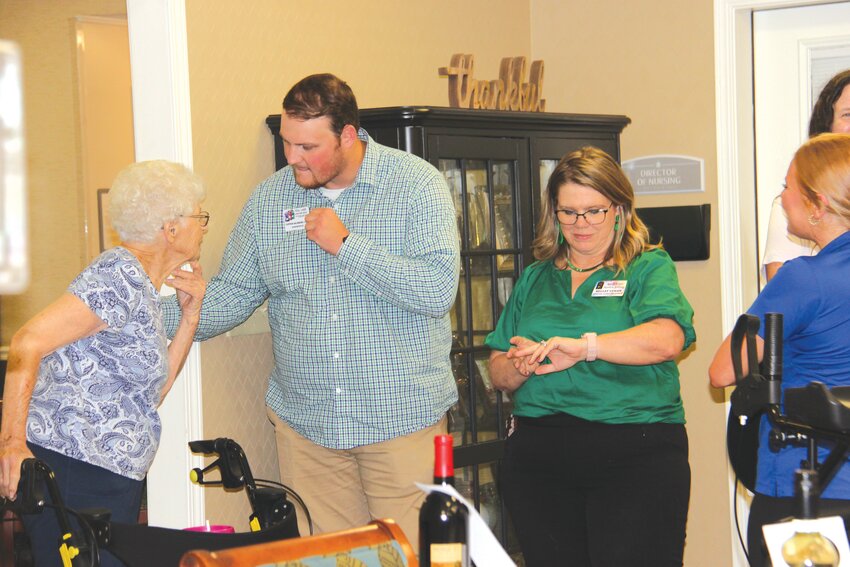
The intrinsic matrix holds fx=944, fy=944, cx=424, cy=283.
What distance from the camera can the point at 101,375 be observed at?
223 centimetres

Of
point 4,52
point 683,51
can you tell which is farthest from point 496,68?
point 4,52

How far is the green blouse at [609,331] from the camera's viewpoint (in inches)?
97.3

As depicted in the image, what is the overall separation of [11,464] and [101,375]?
0.28m

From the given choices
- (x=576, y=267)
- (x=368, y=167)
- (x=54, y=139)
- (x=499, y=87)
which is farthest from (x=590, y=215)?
(x=54, y=139)

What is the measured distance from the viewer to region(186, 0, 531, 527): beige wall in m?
2.91

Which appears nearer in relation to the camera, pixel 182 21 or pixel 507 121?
pixel 182 21

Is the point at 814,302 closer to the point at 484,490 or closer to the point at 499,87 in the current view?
the point at 484,490

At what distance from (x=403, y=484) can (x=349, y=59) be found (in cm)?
164

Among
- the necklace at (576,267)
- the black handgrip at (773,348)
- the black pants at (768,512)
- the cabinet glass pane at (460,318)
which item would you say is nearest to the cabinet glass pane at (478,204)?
the cabinet glass pane at (460,318)

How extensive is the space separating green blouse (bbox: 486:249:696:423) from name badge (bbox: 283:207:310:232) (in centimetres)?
70

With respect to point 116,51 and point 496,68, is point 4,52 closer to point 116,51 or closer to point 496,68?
point 496,68

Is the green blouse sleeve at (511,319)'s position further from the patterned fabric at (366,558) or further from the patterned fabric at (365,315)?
the patterned fabric at (366,558)

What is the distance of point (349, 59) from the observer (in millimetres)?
3486

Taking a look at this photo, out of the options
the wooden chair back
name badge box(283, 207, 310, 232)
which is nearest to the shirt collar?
name badge box(283, 207, 310, 232)
